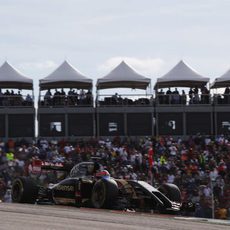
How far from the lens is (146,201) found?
2039 cm

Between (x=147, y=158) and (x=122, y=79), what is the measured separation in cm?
966

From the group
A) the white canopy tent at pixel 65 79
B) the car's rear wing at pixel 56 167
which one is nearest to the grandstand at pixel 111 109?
the white canopy tent at pixel 65 79

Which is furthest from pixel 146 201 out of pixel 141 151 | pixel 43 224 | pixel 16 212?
pixel 141 151

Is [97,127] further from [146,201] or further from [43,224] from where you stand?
[43,224]

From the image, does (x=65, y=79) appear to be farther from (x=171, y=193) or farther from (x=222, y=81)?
(x=171, y=193)

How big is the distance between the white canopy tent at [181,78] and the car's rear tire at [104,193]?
20454mm

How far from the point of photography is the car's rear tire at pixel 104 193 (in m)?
19.8

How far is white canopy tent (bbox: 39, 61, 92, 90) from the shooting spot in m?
40.0

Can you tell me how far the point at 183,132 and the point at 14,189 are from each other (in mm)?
18818

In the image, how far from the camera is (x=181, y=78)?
40094mm

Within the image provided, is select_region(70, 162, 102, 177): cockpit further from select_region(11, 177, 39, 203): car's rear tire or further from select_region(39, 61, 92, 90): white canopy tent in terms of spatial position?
select_region(39, 61, 92, 90): white canopy tent

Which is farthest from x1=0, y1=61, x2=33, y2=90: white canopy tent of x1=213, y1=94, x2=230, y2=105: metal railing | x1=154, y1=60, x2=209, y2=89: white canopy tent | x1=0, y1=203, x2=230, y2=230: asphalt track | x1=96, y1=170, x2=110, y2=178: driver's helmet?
x1=0, y1=203, x2=230, y2=230: asphalt track

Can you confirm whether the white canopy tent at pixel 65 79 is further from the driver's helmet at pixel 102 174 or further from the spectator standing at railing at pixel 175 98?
the driver's helmet at pixel 102 174

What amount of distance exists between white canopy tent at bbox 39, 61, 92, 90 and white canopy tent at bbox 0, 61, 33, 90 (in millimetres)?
941
